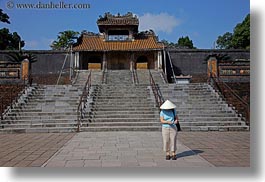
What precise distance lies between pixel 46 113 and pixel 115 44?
12193 mm

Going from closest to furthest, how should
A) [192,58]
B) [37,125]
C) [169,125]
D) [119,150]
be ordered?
[169,125] < [119,150] < [37,125] < [192,58]

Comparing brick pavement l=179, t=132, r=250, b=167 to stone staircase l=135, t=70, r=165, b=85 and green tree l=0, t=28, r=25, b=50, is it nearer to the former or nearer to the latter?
stone staircase l=135, t=70, r=165, b=85

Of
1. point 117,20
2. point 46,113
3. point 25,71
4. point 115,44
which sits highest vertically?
point 117,20

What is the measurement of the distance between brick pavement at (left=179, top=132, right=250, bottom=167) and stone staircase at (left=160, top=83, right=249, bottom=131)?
1.77ft

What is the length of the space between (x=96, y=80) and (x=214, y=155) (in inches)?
476

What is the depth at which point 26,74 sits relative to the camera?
36.5ft

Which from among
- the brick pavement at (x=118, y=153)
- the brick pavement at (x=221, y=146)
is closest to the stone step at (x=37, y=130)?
the brick pavement at (x=118, y=153)

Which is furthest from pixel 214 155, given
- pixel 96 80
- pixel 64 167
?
pixel 96 80

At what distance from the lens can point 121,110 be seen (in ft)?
30.9

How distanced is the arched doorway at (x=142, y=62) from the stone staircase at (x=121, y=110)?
877cm

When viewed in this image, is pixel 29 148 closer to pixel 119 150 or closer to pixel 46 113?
pixel 119 150

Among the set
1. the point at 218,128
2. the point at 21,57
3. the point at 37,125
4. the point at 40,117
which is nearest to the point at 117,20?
the point at 21,57

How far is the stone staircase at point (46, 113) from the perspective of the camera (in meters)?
8.22

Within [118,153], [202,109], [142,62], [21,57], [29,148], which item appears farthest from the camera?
[142,62]
